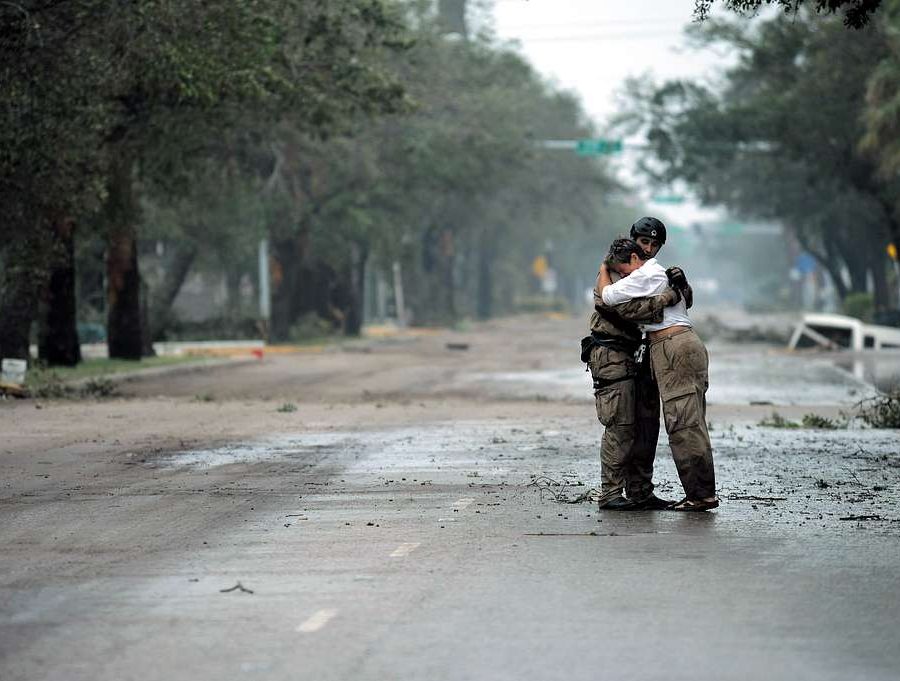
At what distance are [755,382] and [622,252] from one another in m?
19.0

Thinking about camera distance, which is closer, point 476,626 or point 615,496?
point 476,626

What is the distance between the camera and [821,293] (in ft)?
389

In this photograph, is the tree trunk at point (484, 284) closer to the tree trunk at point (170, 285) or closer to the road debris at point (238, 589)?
the tree trunk at point (170, 285)

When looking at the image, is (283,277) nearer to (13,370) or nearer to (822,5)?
(13,370)

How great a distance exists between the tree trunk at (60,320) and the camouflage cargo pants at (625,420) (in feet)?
69.2

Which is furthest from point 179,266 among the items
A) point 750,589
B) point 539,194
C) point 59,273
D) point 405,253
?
point 750,589

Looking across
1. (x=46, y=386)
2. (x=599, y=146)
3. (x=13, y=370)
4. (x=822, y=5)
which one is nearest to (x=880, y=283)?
(x=599, y=146)

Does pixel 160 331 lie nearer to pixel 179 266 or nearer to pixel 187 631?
pixel 179 266

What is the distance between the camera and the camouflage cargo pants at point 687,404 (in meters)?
10.9

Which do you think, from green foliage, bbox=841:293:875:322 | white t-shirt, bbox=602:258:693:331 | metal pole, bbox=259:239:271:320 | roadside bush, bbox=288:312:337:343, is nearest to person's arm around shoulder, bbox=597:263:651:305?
white t-shirt, bbox=602:258:693:331

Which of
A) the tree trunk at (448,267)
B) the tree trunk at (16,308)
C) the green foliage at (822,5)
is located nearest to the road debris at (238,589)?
the green foliage at (822,5)

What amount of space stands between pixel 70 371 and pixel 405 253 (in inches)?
1113

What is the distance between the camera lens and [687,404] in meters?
10.9

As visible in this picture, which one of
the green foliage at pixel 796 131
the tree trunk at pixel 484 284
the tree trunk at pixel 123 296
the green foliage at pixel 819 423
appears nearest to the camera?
the green foliage at pixel 819 423
